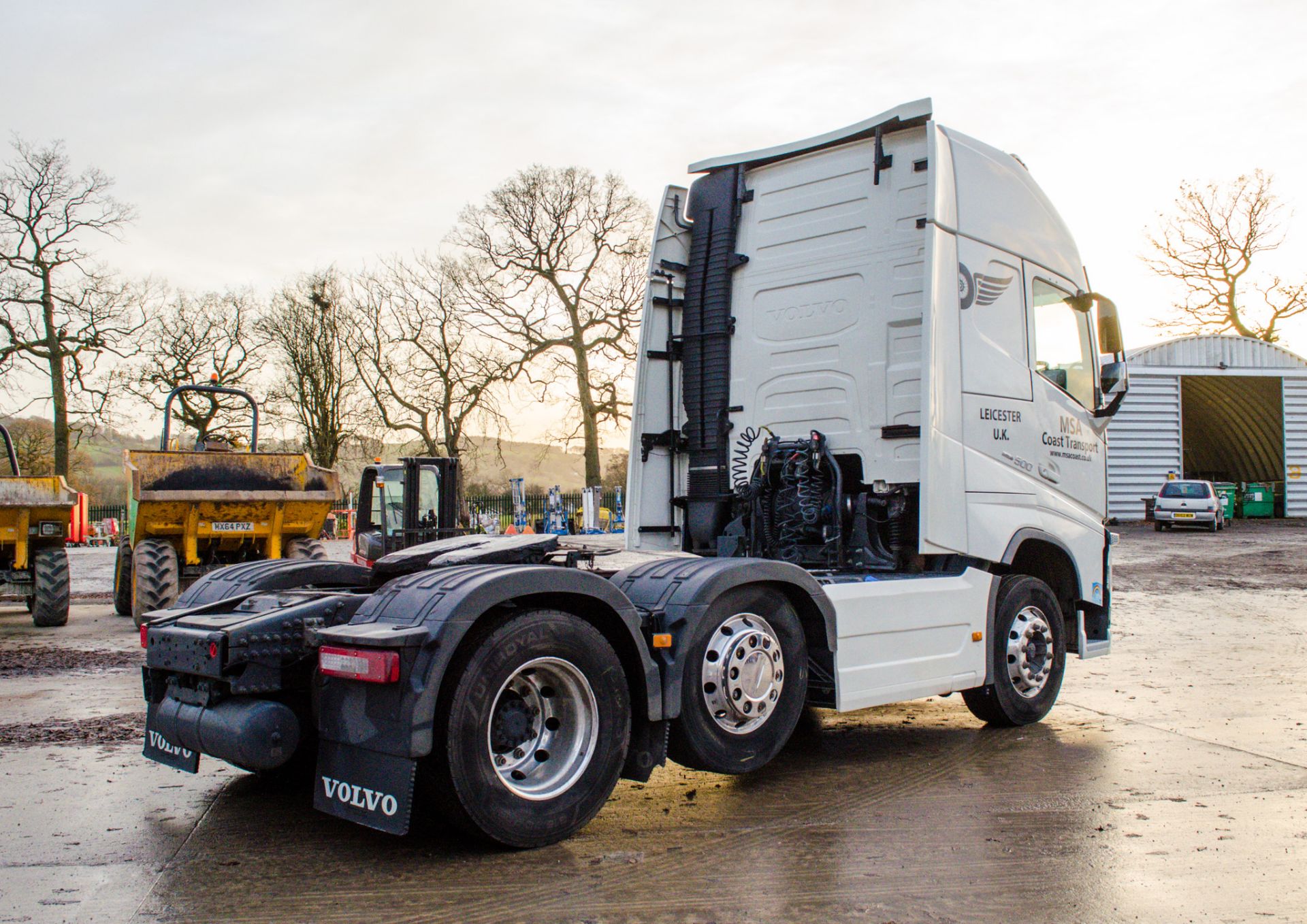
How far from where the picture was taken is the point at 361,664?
12.7 ft

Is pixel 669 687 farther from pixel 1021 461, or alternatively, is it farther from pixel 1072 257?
pixel 1072 257

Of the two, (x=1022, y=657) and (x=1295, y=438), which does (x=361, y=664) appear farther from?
(x=1295, y=438)

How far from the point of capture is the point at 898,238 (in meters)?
6.72

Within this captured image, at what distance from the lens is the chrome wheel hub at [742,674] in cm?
487

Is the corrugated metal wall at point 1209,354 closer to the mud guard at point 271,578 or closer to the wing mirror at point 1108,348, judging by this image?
the wing mirror at point 1108,348

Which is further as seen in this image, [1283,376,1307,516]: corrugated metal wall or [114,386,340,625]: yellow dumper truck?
[1283,376,1307,516]: corrugated metal wall

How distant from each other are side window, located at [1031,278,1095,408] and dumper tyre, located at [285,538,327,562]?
8830 mm

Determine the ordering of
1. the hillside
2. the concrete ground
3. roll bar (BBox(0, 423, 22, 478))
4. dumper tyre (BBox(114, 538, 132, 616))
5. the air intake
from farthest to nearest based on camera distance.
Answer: the hillside, dumper tyre (BBox(114, 538, 132, 616)), roll bar (BBox(0, 423, 22, 478)), the air intake, the concrete ground

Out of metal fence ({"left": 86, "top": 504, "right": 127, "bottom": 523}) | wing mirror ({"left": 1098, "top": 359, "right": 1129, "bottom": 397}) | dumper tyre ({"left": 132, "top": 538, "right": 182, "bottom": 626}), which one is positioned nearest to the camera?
wing mirror ({"left": 1098, "top": 359, "right": 1129, "bottom": 397})

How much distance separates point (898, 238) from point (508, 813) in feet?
14.1

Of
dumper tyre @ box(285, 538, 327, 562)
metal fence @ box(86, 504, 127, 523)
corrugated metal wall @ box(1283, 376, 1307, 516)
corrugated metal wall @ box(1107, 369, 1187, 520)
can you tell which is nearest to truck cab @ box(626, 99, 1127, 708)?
dumper tyre @ box(285, 538, 327, 562)

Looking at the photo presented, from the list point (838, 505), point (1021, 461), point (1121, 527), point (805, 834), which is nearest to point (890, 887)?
point (805, 834)

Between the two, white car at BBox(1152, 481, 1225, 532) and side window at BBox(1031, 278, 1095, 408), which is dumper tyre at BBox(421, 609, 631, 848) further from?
white car at BBox(1152, 481, 1225, 532)

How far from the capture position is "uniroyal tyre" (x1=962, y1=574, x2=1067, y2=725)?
648 cm
